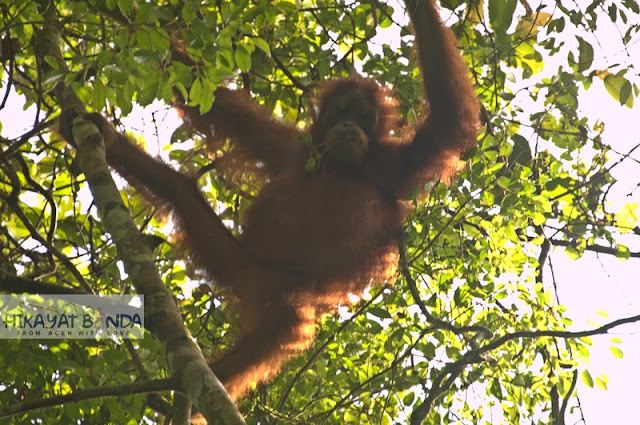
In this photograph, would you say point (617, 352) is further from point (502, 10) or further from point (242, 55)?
point (242, 55)

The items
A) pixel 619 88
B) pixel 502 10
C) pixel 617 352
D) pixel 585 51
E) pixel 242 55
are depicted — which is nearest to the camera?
pixel 502 10

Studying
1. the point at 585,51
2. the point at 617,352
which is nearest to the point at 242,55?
the point at 585,51

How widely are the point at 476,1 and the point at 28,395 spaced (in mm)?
2965

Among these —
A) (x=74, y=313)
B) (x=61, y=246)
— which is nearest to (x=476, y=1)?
(x=74, y=313)

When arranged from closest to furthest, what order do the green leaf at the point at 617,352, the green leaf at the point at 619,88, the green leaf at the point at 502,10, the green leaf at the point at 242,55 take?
1. the green leaf at the point at 502,10
2. the green leaf at the point at 242,55
3. the green leaf at the point at 619,88
4. the green leaf at the point at 617,352

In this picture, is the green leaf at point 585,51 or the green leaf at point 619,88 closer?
the green leaf at point 619,88

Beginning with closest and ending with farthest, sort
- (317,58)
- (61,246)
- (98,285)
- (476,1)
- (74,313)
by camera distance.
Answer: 1. (476,1)
2. (74,313)
3. (317,58)
4. (98,285)
5. (61,246)

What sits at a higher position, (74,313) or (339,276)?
(74,313)

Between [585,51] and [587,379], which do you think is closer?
[585,51]

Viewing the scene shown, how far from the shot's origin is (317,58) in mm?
4129

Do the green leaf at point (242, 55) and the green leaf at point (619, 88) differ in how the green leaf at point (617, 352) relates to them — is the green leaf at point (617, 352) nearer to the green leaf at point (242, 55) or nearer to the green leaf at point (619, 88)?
the green leaf at point (619, 88)

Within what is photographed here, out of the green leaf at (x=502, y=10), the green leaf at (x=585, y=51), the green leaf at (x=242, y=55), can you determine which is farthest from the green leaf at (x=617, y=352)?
→ the green leaf at (x=242, y=55)

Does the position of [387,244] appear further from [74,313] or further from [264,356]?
[74,313]

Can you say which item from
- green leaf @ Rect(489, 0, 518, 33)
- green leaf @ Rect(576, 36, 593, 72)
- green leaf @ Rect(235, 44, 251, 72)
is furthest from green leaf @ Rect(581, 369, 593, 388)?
green leaf @ Rect(235, 44, 251, 72)
